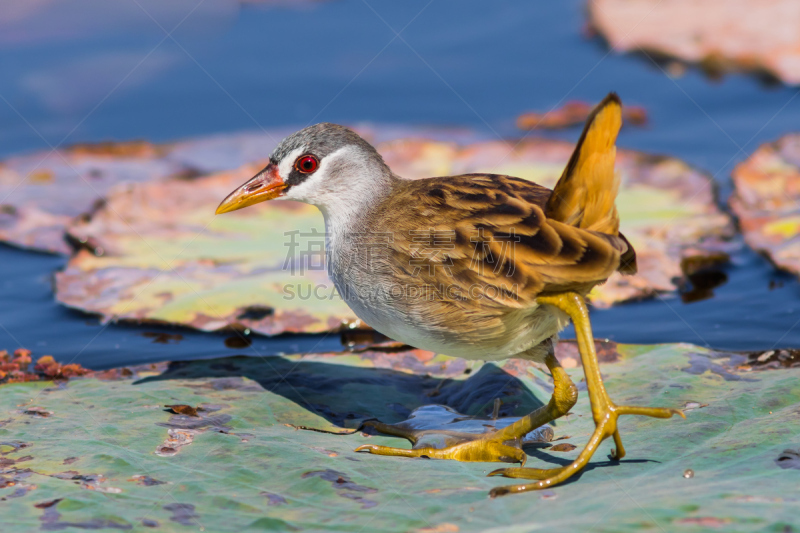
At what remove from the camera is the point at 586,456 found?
295cm

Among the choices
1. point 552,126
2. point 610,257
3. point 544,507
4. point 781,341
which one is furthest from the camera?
point 552,126

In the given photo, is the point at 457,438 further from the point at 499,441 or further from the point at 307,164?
the point at 307,164

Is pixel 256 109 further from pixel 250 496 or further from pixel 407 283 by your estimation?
pixel 250 496

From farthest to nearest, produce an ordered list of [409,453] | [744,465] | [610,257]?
1. [409,453]
2. [610,257]
3. [744,465]

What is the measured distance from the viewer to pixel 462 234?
332 centimetres

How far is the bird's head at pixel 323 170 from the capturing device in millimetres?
3918

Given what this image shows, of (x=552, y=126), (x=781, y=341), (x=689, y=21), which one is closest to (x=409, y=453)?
(x=781, y=341)

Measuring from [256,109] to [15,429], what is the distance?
4.77m

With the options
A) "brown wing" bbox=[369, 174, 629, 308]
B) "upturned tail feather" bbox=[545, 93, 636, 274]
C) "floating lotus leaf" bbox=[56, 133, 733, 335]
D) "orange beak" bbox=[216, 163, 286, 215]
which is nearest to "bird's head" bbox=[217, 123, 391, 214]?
"orange beak" bbox=[216, 163, 286, 215]

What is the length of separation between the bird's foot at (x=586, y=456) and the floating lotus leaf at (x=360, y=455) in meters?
0.05

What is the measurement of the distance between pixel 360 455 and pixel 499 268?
0.88m

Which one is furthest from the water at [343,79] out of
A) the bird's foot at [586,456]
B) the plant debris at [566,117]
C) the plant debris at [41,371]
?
the bird's foot at [586,456]

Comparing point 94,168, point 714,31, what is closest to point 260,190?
point 94,168

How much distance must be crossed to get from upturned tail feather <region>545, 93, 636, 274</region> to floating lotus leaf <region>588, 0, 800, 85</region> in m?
5.24
